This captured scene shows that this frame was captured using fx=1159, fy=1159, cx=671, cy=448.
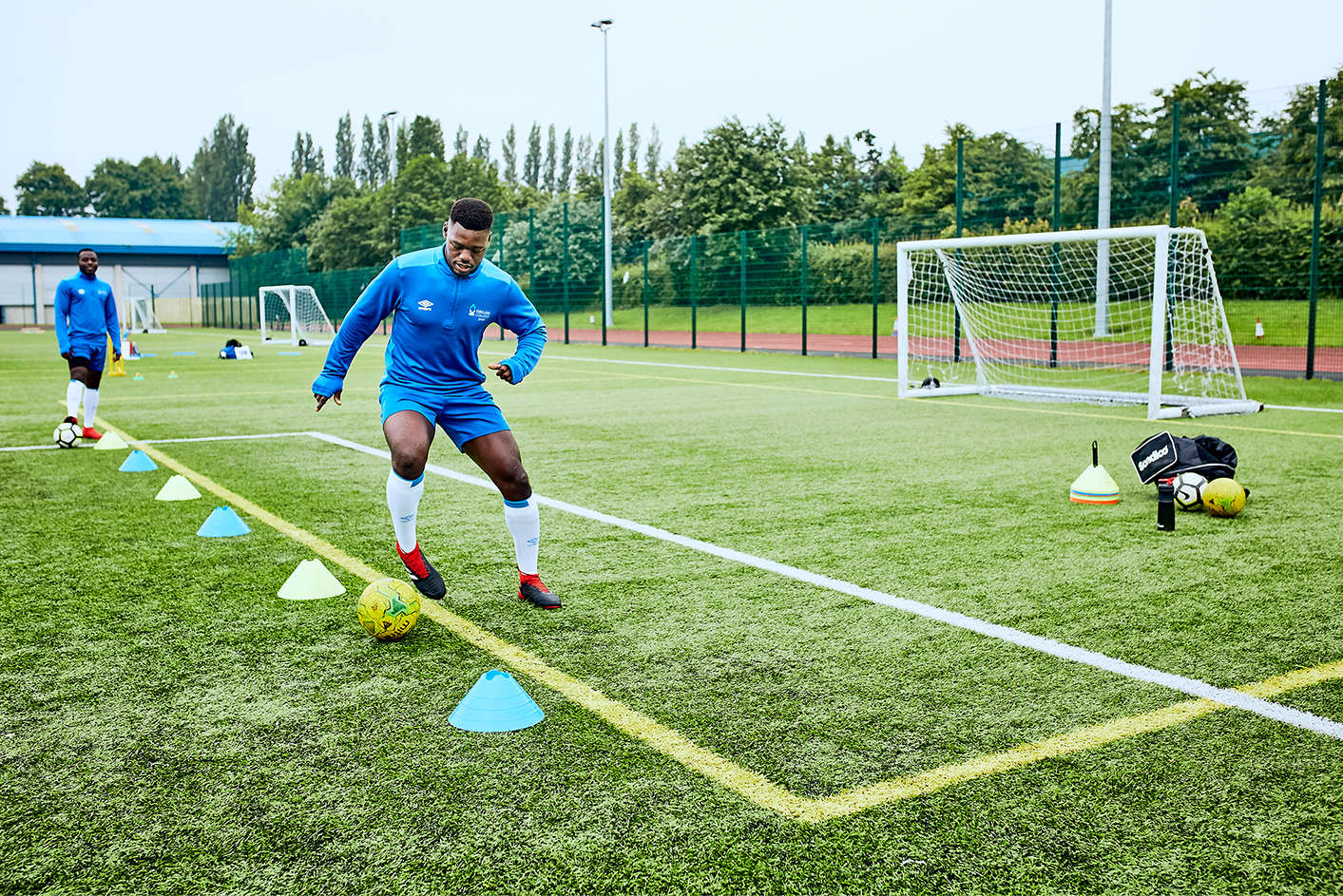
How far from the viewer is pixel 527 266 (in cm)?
3766

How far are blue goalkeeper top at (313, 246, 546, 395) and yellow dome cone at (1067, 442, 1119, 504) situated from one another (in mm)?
4109

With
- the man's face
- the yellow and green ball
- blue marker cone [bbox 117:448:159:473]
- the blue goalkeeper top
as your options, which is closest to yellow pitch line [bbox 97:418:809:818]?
the yellow and green ball

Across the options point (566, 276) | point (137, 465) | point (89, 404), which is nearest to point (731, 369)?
point (566, 276)

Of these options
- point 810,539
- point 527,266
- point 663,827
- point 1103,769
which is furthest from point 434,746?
point 527,266

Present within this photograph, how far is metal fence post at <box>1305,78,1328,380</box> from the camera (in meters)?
17.3

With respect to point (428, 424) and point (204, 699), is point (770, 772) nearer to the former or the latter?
point (204, 699)

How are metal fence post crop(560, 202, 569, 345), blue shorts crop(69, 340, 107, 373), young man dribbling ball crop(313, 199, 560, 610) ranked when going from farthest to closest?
metal fence post crop(560, 202, 569, 345), blue shorts crop(69, 340, 107, 373), young man dribbling ball crop(313, 199, 560, 610)

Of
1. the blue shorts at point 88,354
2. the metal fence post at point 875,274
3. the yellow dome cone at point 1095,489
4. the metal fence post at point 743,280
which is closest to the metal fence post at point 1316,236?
the metal fence post at point 875,274

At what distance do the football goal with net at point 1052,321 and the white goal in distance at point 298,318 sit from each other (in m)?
23.8

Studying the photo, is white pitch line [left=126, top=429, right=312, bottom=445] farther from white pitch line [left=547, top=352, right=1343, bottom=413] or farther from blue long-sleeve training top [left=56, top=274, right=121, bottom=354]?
white pitch line [left=547, top=352, right=1343, bottom=413]

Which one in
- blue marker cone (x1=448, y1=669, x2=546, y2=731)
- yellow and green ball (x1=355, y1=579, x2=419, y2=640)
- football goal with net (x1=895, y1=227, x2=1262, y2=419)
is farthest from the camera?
football goal with net (x1=895, y1=227, x2=1262, y2=419)

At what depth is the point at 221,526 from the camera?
7.10 metres

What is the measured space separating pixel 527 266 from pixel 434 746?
114ft

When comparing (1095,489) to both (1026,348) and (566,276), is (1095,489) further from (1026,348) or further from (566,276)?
(566,276)
